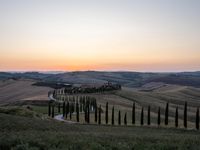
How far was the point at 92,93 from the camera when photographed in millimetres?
130500

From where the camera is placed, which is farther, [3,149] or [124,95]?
[124,95]

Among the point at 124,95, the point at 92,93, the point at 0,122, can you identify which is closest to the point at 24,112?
the point at 0,122

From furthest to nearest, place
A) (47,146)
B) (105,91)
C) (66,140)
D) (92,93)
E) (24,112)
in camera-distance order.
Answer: (105,91) < (92,93) < (24,112) < (66,140) < (47,146)

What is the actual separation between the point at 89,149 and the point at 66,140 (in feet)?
10.8

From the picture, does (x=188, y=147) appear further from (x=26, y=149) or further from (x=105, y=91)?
(x=105, y=91)

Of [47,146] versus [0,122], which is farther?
[0,122]

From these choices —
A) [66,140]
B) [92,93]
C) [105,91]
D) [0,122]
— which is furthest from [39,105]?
[66,140]

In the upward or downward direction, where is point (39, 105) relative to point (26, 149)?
downward

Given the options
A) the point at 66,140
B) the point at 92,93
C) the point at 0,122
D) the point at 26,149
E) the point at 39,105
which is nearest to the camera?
the point at 26,149

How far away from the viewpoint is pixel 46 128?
34.0 m

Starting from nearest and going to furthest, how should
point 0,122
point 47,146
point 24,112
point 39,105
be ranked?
point 47,146 < point 0,122 < point 24,112 < point 39,105

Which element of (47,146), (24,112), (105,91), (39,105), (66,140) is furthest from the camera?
(105,91)

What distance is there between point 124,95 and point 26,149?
12023cm

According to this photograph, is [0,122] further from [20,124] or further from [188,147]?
[188,147]
